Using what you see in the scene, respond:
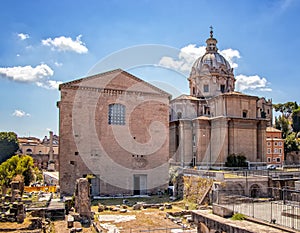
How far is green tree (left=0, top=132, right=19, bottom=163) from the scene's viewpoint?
218 feet

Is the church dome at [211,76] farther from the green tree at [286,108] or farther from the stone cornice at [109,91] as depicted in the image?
the green tree at [286,108]

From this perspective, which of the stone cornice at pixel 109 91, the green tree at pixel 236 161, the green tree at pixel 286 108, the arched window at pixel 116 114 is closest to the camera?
the stone cornice at pixel 109 91

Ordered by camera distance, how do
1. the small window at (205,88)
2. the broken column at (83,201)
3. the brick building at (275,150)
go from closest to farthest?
the broken column at (83,201), the small window at (205,88), the brick building at (275,150)

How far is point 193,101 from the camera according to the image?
43938 mm

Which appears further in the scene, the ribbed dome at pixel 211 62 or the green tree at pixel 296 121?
the green tree at pixel 296 121

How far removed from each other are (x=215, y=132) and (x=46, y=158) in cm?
4829

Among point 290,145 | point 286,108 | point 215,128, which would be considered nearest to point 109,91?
point 215,128

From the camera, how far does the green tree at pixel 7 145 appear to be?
66.4 metres

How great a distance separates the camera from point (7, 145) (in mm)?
68500

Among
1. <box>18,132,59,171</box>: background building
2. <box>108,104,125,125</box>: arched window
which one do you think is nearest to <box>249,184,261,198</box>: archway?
<box>108,104,125,125</box>: arched window

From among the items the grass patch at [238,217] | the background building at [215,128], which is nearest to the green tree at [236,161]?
the background building at [215,128]

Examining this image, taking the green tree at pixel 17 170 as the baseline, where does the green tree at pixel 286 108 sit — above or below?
above

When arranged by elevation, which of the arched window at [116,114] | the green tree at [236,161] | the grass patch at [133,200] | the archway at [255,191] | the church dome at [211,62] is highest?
the church dome at [211,62]

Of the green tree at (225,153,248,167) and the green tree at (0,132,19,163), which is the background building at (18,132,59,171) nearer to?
the green tree at (0,132,19,163)
